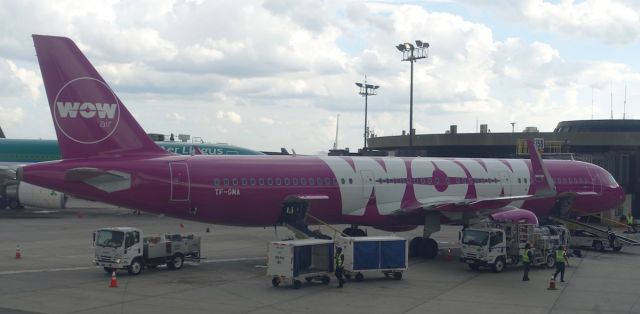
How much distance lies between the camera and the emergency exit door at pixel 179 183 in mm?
29359

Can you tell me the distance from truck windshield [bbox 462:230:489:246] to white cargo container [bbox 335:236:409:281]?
3882 mm

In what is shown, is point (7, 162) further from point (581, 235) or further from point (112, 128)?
point (581, 235)

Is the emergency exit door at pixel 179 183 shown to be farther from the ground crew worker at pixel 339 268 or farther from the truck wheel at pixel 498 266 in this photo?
the truck wheel at pixel 498 266

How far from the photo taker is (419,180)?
117 feet

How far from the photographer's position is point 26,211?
194 ft

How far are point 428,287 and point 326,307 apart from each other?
546 centimetres

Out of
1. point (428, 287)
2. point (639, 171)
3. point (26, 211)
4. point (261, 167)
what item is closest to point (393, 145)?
point (639, 171)

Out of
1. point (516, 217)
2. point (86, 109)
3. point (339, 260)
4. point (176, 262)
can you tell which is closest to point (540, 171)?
point (516, 217)

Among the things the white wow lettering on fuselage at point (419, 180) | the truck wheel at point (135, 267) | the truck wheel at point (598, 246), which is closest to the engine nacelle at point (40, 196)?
the white wow lettering on fuselage at point (419, 180)

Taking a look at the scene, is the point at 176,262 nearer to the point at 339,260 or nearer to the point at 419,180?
the point at 339,260

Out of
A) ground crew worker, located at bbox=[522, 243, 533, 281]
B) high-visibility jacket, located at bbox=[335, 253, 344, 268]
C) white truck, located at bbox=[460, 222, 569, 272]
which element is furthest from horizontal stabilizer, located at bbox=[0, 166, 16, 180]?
ground crew worker, located at bbox=[522, 243, 533, 281]

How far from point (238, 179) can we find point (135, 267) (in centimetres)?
607

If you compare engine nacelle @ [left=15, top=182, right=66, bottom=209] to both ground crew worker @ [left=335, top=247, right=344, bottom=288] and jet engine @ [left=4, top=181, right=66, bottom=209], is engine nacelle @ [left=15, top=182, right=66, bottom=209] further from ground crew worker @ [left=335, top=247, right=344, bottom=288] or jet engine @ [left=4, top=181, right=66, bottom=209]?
ground crew worker @ [left=335, top=247, right=344, bottom=288]

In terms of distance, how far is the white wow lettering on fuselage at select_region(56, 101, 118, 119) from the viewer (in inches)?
1129
